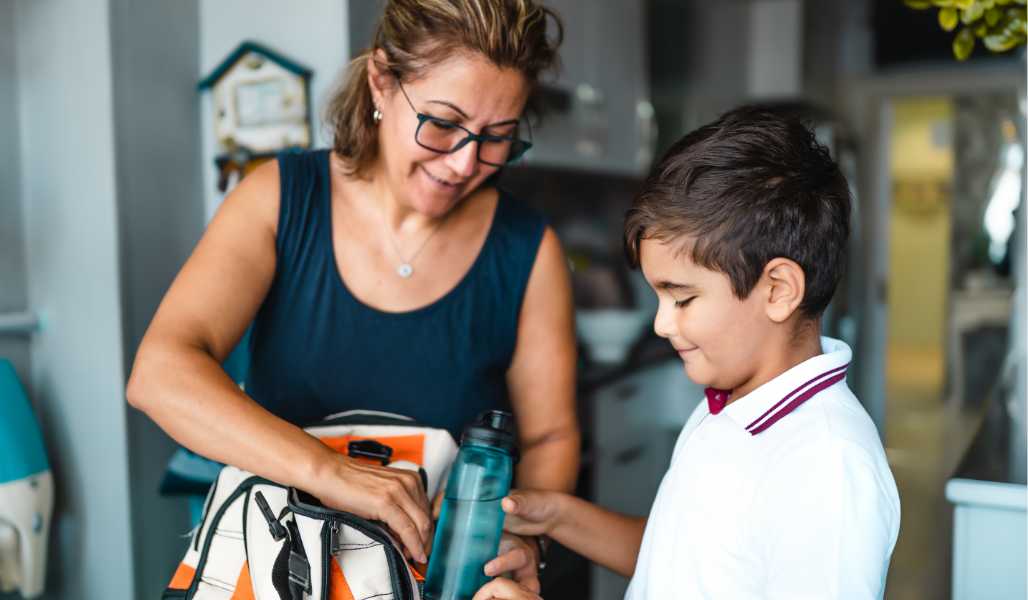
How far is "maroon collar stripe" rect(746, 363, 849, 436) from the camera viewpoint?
2.54 ft

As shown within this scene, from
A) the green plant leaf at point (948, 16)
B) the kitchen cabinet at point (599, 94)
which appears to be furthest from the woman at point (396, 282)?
the kitchen cabinet at point (599, 94)

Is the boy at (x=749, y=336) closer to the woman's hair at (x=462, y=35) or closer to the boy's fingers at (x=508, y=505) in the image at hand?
the boy's fingers at (x=508, y=505)

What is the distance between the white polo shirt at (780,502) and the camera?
2.19 feet

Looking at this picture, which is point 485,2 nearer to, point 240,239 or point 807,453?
point 240,239

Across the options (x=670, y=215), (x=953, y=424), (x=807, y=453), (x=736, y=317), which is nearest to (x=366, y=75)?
(x=670, y=215)

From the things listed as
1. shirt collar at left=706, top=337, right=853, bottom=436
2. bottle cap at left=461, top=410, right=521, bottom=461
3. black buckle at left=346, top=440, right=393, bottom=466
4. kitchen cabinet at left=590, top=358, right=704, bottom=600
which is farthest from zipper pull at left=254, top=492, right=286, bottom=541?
kitchen cabinet at left=590, top=358, right=704, bottom=600

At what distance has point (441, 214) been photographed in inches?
45.4

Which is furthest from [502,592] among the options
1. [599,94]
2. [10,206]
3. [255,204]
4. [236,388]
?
[599,94]

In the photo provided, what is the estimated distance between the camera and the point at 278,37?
1537 millimetres

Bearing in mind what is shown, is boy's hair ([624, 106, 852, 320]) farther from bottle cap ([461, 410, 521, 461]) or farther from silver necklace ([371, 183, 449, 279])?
silver necklace ([371, 183, 449, 279])

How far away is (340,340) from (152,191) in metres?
0.72

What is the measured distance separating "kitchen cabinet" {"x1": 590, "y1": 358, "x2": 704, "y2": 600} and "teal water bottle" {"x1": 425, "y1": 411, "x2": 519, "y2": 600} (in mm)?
1387

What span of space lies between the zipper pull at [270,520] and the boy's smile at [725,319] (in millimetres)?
458

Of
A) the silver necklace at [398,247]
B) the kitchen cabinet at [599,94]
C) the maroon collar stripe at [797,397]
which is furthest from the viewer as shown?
the kitchen cabinet at [599,94]
